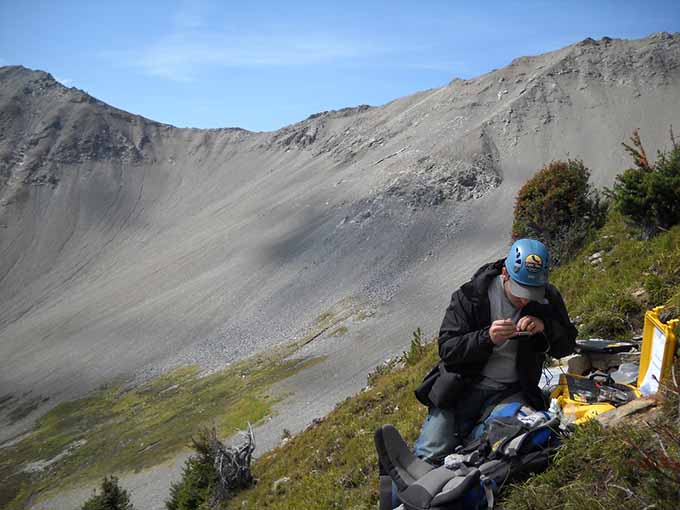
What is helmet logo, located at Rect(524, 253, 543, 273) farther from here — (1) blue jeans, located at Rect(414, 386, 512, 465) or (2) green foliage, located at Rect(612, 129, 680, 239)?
(2) green foliage, located at Rect(612, 129, 680, 239)

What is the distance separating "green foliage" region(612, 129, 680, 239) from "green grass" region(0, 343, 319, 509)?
68.7 ft

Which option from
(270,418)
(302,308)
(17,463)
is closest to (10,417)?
(17,463)

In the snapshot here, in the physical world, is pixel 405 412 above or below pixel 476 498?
below

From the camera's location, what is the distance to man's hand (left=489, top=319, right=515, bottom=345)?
162 inches

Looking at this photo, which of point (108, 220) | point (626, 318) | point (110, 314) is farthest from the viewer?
point (108, 220)

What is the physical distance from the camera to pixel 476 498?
382cm

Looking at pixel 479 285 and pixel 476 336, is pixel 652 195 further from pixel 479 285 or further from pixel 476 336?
pixel 476 336

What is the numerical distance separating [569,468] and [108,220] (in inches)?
3692

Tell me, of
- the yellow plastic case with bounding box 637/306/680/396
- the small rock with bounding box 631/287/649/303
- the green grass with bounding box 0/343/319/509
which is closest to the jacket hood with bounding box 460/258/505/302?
the yellow plastic case with bounding box 637/306/680/396

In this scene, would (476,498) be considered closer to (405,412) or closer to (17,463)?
(405,412)

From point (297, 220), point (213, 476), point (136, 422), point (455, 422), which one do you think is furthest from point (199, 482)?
point (297, 220)

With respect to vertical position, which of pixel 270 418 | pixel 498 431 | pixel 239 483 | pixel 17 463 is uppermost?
pixel 498 431

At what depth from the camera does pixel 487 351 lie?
14.0 feet

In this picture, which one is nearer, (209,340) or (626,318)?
(626,318)
